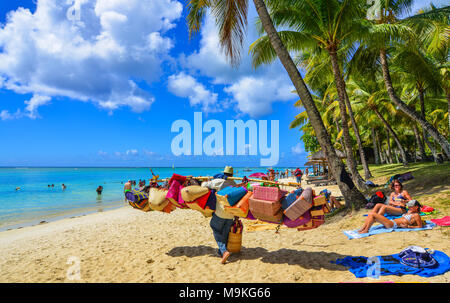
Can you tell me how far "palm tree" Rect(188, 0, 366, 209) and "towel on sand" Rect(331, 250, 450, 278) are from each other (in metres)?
3.39

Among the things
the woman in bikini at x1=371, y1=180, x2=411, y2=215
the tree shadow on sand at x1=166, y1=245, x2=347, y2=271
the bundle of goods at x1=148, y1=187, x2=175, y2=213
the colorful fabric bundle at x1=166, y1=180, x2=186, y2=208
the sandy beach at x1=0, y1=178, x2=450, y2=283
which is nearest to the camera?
the sandy beach at x1=0, y1=178, x2=450, y2=283

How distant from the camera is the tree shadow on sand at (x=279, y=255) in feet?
13.0

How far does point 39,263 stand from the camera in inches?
200

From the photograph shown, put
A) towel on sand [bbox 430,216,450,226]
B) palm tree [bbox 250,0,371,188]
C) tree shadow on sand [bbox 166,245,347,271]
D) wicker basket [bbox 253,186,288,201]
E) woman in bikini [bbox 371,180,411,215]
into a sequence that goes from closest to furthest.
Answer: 1. wicker basket [bbox 253,186,288,201]
2. tree shadow on sand [bbox 166,245,347,271]
3. towel on sand [bbox 430,216,450,226]
4. woman in bikini [bbox 371,180,411,215]
5. palm tree [bbox 250,0,371,188]

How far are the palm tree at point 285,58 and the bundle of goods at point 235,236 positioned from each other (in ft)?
12.0

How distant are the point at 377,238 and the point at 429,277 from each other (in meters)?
1.80

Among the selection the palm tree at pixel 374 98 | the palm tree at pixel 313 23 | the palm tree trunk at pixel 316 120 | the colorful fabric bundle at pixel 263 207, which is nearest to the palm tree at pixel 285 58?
the palm tree trunk at pixel 316 120

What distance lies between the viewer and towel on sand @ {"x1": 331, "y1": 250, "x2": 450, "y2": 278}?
3021mm

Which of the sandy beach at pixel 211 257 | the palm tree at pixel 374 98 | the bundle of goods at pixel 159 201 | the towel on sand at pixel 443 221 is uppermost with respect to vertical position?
the palm tree at pixel 374 98

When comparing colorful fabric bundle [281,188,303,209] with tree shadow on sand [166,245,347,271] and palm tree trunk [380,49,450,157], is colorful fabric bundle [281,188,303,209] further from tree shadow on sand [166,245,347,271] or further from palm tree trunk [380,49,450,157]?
palm tree trunk [380,49,450,157]

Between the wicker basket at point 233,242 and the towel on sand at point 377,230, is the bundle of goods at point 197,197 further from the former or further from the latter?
the towel on sand at point 377,230

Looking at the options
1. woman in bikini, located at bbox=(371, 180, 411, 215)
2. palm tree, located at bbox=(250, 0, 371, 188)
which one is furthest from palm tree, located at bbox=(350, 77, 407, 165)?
woman in bikini, located at bbox=(371, 180, 411, 215)

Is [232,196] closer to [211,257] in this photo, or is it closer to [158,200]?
[158,200]

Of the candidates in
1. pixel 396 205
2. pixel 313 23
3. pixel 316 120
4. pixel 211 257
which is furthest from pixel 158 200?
pixel 313 23
